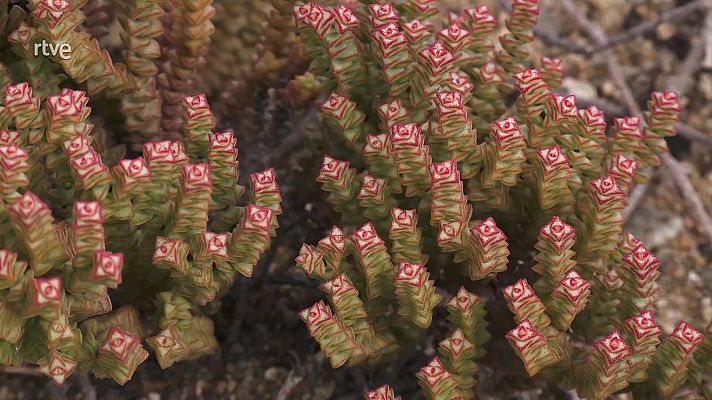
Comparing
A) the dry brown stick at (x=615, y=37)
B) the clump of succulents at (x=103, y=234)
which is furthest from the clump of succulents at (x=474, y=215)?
the dry brown stick at (x=615, y=37)

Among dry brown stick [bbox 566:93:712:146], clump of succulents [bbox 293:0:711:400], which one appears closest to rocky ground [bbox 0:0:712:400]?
dry brown stick [bbox 566:93:712:146]

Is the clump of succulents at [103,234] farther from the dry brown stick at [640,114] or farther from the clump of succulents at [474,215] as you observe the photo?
the dry brown stick at [640,114]

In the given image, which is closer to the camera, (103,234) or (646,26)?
(103,234)

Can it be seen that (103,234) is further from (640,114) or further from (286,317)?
(640,114)

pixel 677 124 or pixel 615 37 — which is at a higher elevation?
pixel 615 37

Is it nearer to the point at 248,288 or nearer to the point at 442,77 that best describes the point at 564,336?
the point at 442,77

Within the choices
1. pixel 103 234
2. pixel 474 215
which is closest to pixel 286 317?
pixel 474 215
